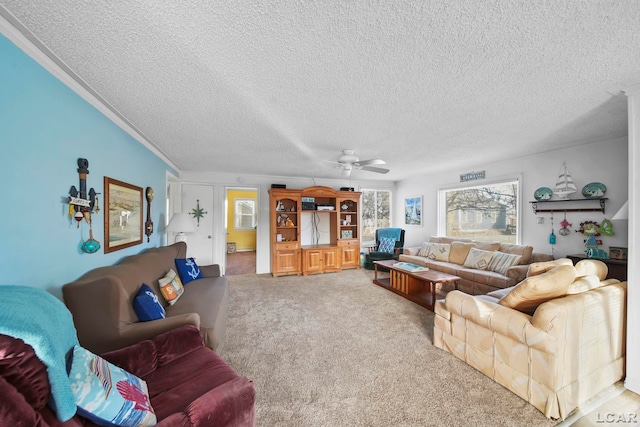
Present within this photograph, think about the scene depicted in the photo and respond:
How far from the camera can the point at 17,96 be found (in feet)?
4.29

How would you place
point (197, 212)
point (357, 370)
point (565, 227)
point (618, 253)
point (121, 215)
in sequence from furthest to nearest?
point (197, 212)
point (565, 227)
point (618, 253)
point (121, 215)
point (357, 370)

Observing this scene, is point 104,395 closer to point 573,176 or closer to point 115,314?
point 115,314

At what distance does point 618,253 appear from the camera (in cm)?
299

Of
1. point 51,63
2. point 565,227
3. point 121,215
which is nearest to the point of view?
point 51,63

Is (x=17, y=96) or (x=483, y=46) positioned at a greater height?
(x=483, y=46)

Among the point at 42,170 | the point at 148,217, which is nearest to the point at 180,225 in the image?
the point at 148,217

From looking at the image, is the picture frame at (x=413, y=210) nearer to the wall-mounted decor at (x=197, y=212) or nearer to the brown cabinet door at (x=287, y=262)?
the brown cabinet door at (x=287, y=262)

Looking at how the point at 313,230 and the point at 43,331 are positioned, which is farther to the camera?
the point at 313,230

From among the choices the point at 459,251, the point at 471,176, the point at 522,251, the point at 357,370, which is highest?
the point at 471,176

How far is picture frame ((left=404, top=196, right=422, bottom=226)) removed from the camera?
6148 millimetres

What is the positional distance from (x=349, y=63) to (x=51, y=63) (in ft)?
6.03

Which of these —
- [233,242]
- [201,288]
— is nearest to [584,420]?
[201,288]

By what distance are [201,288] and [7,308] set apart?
223cm

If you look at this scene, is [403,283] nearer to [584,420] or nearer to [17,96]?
[584,420]
